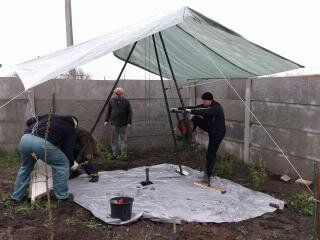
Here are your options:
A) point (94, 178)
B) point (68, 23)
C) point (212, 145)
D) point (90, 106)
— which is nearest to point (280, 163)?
point (212, 145)

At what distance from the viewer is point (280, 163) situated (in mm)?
6207

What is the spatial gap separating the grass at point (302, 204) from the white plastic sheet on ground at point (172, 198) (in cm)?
18

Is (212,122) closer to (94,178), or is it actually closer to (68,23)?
(94,178)

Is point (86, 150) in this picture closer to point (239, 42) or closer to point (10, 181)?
point (10, 181)

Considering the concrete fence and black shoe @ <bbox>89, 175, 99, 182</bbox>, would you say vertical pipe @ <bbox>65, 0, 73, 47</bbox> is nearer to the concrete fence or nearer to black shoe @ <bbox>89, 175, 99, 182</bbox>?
the concrete fence

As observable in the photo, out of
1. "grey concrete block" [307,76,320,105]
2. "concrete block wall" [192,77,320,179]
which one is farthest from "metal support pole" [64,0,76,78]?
"grey concrete block" [307,76,320,105]

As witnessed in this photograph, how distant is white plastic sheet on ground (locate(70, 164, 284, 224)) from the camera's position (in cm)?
445

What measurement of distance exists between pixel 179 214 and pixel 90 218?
99 cm

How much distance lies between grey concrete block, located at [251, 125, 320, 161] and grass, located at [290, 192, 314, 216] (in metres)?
0.73

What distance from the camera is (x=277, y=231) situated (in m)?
→ 4.14

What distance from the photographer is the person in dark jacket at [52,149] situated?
4.52 metres

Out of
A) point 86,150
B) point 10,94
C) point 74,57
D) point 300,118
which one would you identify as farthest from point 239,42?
point 10,94

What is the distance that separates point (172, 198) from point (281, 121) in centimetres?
227

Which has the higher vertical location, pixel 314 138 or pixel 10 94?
pixel 10 94
